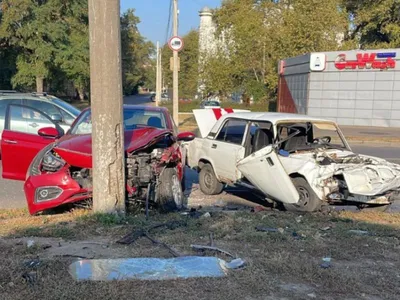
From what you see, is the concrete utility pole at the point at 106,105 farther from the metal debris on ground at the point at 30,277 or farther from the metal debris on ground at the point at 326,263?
the metal debris on ground at the point at 326,263

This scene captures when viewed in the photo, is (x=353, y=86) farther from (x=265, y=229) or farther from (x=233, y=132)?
(x=265, y=229)

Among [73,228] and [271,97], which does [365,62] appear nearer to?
[271,97]

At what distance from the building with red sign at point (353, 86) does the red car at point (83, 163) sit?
22.4 m

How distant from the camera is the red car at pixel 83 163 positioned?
20.2 feet

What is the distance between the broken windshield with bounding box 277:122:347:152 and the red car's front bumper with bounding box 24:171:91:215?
3317mm

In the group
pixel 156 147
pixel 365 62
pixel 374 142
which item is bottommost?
pixel 374 142

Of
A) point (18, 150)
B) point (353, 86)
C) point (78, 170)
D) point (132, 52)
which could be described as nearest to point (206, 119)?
point (18, 150)

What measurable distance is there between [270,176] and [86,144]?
2.69m

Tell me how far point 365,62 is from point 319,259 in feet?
84.7

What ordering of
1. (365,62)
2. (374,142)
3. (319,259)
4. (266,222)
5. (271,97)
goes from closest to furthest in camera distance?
(319,259) < (266,222) < (374,142) < (365,62) < (271,97)

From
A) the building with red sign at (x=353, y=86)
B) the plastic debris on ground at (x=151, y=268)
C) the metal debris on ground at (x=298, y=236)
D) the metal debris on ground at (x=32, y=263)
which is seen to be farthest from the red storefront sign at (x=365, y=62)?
the metal debris on ground at (x=32, y=263)

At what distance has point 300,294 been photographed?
139 inches

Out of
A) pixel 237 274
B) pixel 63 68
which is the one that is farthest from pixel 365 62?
pixel 237 274

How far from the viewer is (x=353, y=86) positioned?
28.6 metres
